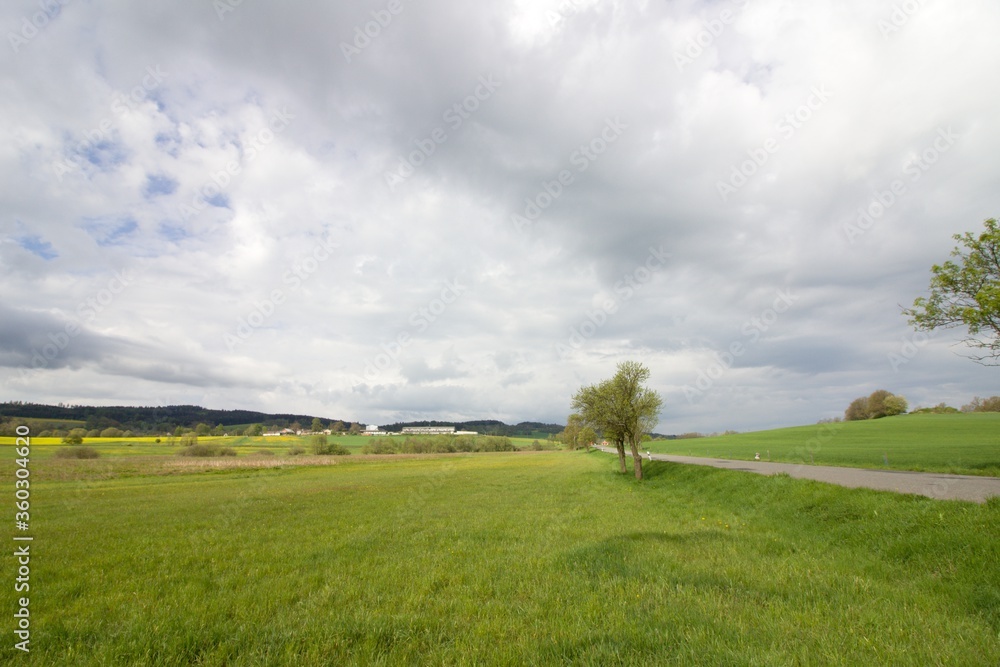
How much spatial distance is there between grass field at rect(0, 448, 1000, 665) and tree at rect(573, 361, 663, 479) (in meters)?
22.4

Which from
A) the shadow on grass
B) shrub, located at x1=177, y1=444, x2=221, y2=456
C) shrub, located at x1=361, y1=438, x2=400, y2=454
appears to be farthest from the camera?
shrub, located at x1=361, y1=438, x2=400, y2=454

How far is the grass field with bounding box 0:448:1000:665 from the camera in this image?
605cm

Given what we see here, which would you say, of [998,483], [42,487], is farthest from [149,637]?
[42,487]

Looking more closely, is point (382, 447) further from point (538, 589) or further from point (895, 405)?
point (895, 405)

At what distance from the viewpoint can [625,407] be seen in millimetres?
41000

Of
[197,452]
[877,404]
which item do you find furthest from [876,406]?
[197,452]

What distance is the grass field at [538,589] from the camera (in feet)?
19.8

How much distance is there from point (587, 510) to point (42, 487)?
157 feet

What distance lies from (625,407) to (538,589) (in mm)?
34247

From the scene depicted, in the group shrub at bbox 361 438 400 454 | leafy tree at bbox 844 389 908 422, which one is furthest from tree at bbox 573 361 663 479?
leafy tree at bbox 844 389 908 422

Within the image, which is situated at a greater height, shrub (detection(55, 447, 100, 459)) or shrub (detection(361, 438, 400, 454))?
shrub (detection(55, 447, 100, 459))

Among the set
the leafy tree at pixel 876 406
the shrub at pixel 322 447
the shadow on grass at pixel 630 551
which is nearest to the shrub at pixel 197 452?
the shrub at pixel 322 447

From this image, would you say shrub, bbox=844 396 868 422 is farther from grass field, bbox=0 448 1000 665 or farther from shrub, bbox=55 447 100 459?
shrub, bbox=55 447 100 459

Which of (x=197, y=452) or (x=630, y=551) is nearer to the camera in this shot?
(x=630, y=551)
